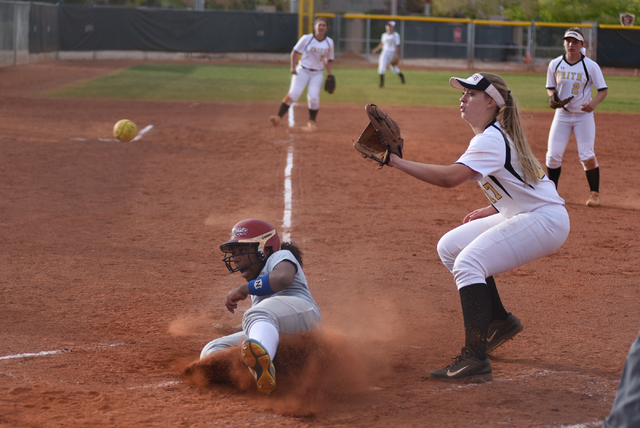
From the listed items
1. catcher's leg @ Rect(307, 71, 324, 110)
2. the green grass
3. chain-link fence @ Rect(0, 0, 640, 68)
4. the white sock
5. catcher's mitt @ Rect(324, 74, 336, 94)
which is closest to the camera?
the white sock

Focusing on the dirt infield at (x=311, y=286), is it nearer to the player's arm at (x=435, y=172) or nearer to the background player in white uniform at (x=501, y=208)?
the background player in white uniform at (x=501, y=208)

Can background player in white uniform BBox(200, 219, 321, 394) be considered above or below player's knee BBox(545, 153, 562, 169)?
below

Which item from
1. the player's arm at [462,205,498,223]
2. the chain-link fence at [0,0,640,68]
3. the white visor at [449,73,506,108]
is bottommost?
the player's arm at [462,205,498,223]

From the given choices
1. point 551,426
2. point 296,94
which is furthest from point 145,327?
point 296,94

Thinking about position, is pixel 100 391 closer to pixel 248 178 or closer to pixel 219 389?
pixel 219 389

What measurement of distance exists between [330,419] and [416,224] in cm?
517

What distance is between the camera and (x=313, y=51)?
15.1 m

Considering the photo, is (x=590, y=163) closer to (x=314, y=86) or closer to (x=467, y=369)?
(x=467, y=369)

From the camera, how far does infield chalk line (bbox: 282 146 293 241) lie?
7.78 metres

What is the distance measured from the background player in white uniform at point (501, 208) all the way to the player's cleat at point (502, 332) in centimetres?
43

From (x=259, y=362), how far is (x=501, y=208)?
77.4 inches

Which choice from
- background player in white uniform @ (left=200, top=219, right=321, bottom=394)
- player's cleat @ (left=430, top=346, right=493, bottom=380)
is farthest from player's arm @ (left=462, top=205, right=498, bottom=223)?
background player in white uniform @ (left=200, top=219, right=321, bottom=394)

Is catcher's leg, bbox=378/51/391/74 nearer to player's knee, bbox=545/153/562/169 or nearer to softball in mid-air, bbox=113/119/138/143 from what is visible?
softball in mid-air, bbox=113/119/138/143

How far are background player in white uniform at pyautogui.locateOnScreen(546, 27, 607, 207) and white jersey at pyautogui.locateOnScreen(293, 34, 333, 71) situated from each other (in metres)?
6.80
